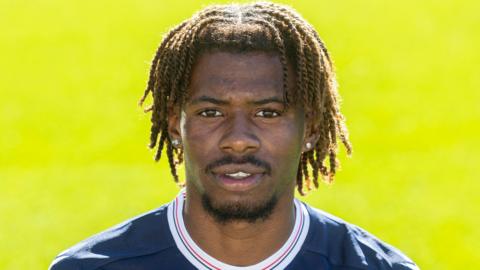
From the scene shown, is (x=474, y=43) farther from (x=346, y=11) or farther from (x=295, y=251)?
(x=295, y=251)

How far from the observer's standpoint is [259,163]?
16.2ft

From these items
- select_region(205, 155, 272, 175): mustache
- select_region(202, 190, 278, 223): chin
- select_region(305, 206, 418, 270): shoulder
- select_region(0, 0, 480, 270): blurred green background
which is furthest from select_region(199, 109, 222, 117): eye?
select_region(0, 0, 480, 270): blurred green background

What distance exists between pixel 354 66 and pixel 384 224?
5.33m

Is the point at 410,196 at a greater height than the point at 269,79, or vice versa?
the point at 269,79

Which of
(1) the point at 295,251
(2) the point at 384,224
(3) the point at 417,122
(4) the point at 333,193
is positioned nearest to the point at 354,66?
(3) the point at 417,122

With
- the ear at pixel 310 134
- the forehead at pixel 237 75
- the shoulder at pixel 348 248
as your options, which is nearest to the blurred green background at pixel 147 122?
the shoulder at pixel 348 248

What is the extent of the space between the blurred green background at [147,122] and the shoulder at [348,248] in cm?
471

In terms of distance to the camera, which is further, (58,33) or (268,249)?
(58,33)

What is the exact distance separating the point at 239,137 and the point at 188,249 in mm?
520

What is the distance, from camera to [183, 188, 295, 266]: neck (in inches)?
203

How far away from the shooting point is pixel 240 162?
16.1 feet

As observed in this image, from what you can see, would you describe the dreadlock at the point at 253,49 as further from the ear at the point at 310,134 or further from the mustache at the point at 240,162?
the mustache at the point at 240,162

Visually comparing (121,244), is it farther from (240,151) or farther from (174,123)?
(240,151)

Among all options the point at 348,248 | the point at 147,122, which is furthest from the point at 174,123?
the point at 147,122
